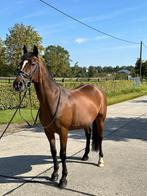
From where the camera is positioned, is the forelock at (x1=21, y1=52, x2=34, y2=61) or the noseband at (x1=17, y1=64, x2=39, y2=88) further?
the forelock at (x1=21, y1=52, x2=34, y2=61)

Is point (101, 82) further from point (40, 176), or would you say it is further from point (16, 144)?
point (40, 176)

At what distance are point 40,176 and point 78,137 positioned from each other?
3825 mm

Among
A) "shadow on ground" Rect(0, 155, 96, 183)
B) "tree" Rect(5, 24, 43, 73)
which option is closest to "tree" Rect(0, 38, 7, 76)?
"tree" Rect(5, 24, 43, 73)

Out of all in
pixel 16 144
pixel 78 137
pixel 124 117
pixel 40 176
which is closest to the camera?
pixel 40 176

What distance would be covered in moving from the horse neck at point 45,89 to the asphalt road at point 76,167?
1.29 meters

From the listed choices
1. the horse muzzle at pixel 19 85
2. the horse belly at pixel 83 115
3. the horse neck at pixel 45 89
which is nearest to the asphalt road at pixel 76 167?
the horse belly at pixel 83 115

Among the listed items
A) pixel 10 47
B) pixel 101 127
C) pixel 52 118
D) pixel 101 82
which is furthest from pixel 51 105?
pixel 10 47

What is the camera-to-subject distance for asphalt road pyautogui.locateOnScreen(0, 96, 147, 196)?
534cm

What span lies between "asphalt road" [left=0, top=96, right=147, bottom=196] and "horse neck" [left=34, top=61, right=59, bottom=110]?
1290 mm

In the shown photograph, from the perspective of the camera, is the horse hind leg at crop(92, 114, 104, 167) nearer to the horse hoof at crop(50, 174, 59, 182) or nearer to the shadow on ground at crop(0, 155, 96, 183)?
the shadow on ground at crop(0, 155, 96, 183)

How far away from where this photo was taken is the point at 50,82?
5.55 meters

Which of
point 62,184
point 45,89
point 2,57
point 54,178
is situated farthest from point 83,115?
point 2,57

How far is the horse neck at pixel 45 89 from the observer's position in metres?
5.38

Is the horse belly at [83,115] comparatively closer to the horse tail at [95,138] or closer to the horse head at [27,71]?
the horse tail at [95,138]
